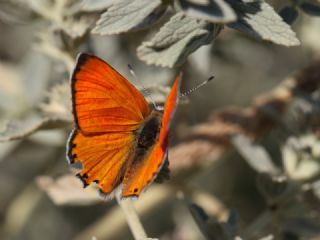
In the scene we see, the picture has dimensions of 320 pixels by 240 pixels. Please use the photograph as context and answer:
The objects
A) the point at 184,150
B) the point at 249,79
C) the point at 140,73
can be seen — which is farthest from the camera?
the point at 249,79

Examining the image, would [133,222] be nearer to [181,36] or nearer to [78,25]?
[181,36]

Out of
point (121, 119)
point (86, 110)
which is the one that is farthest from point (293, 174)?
point (86, 110)

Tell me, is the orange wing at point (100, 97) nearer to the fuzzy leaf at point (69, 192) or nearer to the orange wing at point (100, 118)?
the orange wing at point (100, 118)

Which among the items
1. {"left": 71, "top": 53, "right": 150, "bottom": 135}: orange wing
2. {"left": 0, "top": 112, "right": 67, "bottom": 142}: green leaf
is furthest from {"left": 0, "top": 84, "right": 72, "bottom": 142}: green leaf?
{"left": 71, "top": 53, "right": 150, "bottom": 135}: orange wing

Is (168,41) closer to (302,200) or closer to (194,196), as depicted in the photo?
(302,200)

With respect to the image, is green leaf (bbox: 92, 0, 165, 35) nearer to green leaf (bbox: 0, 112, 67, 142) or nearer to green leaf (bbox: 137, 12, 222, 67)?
green leaf (bbox: 137, 12, 222, 67)

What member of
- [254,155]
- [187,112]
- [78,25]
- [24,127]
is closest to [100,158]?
[24,127]
